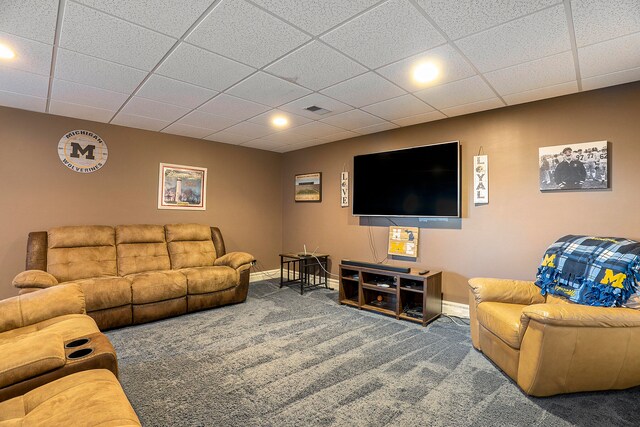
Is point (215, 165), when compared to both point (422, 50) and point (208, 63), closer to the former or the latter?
point (208, 63)

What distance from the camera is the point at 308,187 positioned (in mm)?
5492

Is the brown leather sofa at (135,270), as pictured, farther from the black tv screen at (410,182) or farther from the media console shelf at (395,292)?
the black tv screen at (410,182)

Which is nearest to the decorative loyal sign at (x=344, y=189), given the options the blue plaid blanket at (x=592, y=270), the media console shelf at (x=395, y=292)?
the media console shelf at (x=395, y=292)

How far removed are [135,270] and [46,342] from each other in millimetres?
2512

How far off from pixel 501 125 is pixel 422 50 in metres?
1.74

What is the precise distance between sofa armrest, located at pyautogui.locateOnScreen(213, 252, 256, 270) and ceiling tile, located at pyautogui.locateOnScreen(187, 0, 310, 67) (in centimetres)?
257

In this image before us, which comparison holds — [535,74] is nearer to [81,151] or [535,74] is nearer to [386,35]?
[386,35]

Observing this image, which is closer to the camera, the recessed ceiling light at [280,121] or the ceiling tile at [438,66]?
the ceiling tile at [438,66]

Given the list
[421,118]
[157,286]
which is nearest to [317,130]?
[421,118]

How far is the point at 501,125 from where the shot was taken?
135 inches

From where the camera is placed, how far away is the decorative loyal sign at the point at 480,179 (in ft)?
11.6

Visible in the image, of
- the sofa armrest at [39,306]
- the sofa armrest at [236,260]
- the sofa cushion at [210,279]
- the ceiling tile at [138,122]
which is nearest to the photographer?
the sofa armrest at [39,306]

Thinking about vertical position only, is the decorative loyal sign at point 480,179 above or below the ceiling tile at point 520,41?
below

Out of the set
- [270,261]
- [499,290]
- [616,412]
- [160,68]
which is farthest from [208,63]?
[270,261]
